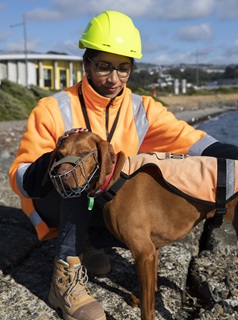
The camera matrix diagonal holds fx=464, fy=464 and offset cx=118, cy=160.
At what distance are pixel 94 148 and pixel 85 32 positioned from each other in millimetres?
1179

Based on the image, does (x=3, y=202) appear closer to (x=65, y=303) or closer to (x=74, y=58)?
(x=65, y=303)

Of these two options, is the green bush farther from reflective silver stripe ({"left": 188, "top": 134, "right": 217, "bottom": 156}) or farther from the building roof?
the building roof

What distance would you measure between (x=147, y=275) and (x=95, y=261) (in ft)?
2.99

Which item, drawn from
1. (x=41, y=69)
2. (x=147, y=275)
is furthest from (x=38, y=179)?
(x=41, y=69)

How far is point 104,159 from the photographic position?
266cm

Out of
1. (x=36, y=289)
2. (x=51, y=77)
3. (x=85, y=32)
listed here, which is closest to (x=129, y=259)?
(x=36, y=289)

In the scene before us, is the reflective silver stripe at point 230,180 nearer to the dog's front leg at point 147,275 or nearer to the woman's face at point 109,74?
the dog's front leg at point 147,275

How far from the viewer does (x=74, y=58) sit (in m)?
45.3

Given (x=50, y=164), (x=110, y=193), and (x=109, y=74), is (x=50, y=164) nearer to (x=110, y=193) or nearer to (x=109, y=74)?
(x=110, y=193)

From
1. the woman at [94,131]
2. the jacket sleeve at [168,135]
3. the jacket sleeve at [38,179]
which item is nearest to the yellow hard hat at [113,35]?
the woman at [94,131]

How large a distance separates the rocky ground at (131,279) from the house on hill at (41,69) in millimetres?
35198

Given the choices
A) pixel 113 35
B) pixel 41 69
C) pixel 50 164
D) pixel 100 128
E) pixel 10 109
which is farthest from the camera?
pixel 41 69

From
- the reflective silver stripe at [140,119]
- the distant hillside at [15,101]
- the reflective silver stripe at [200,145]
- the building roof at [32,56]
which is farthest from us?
the building roof at [32,56]

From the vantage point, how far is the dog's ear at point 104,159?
266cm
